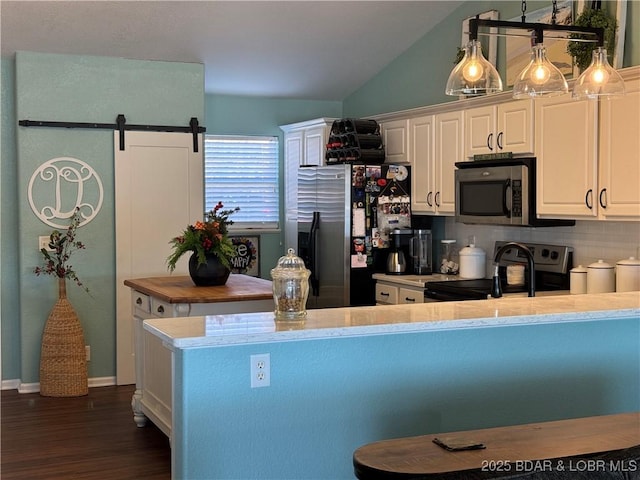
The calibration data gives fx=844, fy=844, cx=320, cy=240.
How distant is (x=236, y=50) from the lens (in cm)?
649

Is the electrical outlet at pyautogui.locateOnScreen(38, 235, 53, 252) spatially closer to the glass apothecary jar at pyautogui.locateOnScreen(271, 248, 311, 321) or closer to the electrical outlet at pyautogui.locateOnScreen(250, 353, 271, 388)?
the glass apothecary jar at pyautogui.locateOnScreen(271, 248, 311, 321)

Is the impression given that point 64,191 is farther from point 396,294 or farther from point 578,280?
point 578,280

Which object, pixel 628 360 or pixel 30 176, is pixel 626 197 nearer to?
pixel 628 360

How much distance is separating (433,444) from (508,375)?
1.02m

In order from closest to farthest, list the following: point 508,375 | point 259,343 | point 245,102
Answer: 1. point 259,343
2. point 508,375
3. point 245,102

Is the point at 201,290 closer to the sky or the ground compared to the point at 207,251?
closer to the ground

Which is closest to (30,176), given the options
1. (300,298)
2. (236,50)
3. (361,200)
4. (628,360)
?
(236,50)

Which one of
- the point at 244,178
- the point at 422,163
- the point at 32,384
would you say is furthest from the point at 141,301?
the point at 244,178

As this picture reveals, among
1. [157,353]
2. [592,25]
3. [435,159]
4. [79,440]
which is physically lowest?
[79,440]

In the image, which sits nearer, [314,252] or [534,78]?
[534,78]

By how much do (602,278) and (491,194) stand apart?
100 cm

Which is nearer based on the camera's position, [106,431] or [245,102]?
[106,431]

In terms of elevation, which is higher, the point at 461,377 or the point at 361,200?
the point at 361,200

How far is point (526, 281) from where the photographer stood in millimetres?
5688
